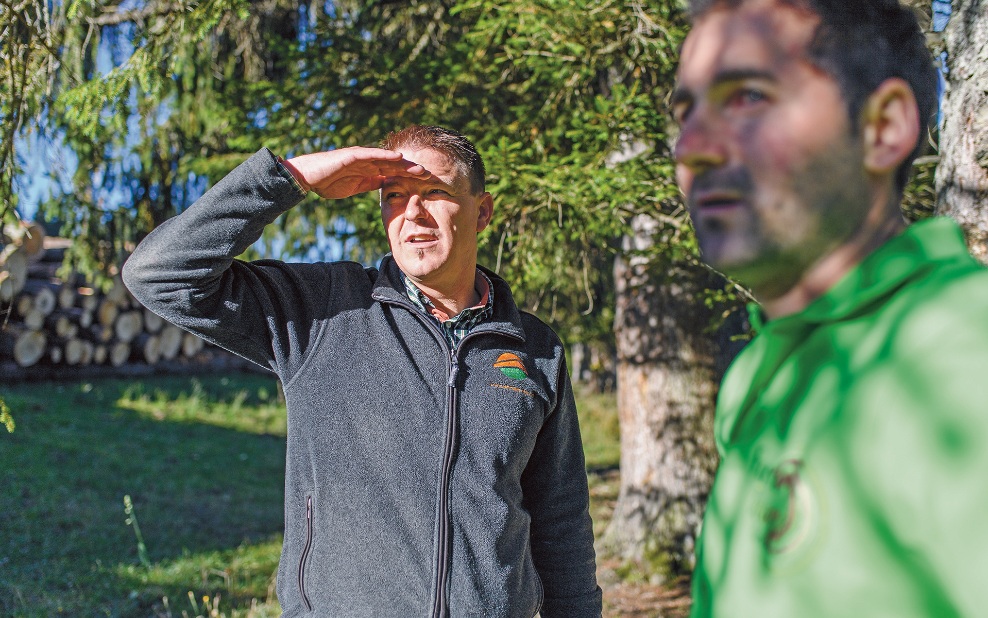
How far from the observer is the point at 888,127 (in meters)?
0.92

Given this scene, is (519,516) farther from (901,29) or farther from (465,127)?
(465,127)

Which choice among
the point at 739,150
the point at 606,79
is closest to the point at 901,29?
the point at 739,150

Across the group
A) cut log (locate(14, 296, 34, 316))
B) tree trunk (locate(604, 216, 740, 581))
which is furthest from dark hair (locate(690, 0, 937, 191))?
cut log (locate(14, 296, 34, 316))

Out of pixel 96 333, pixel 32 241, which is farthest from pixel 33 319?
pixel 96 333

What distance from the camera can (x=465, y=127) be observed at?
16.2ft

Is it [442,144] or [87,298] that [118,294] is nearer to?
[87,298]

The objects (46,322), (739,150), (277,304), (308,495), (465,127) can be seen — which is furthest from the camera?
(46,322)

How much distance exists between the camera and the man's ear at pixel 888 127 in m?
0.91

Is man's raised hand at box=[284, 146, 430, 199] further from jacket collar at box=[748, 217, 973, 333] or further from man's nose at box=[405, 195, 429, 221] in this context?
jacket collar at box=[748, 217, 973, 333]

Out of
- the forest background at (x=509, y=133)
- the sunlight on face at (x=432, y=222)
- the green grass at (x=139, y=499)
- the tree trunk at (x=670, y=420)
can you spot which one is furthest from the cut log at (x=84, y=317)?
the sunlight on face at (x=432, y=222)

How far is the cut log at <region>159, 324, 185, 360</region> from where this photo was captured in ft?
42.2

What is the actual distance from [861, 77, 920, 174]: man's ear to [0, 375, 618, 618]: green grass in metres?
4.56

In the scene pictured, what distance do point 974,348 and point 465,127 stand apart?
4.40 meters

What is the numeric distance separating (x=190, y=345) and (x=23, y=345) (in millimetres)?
3236
